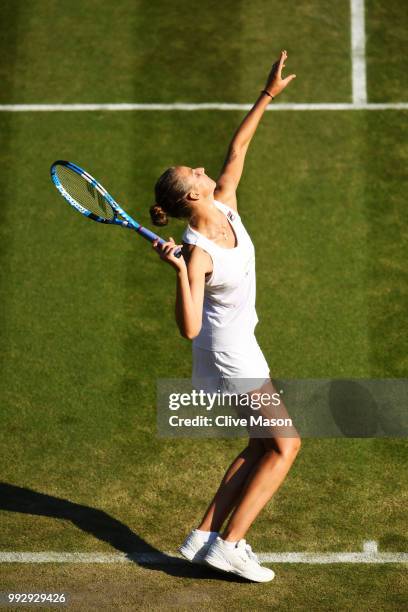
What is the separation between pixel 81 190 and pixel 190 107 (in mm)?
4405

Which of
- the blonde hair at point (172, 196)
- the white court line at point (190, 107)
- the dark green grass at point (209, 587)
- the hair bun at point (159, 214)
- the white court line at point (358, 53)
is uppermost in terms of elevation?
the white court line at point (358, 53)

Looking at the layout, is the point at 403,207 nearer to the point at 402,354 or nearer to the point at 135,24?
the point at 402,354

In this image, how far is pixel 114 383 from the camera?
10227 millimetres

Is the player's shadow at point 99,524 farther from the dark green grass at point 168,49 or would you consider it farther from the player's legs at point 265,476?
the dark green grass at point 168,49

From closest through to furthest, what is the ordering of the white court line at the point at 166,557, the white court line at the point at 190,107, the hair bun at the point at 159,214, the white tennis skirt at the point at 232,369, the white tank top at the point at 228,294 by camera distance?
the white tank top at the point at 228,294, the hair bun at the point at 159,214, the white tennis skirt at the point at 232,369, the white court line at the point at 166,557, the white court line at the point at 190,107

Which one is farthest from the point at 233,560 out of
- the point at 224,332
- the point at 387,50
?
the point at 387,50

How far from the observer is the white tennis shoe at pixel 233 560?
312 inches

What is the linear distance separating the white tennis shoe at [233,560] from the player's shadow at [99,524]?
0.52ft

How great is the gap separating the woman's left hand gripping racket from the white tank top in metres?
0.91

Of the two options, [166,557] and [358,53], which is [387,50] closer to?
[358,53]

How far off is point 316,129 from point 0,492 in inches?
213

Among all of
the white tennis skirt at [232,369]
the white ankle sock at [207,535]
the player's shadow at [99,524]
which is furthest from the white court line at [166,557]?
the white tennis skirt at [232,369]

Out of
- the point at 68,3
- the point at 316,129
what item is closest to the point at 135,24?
the point at 68,3

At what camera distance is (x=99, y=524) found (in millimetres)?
8844
